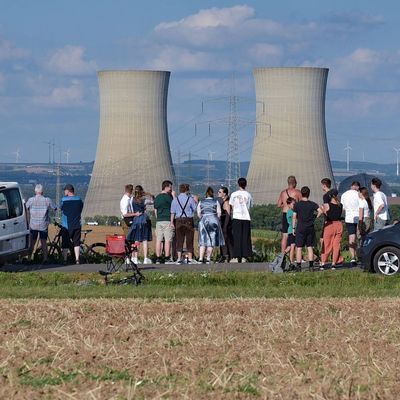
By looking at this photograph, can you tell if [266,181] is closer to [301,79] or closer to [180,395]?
[301,79]

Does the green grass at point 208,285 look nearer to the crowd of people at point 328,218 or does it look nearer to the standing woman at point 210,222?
the crowd of people at point 328,218

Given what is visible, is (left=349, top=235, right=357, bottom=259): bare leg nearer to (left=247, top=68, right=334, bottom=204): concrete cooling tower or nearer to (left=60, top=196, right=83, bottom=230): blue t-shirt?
(left=60, top=196, right=83, bottom=230): blue t-shirt

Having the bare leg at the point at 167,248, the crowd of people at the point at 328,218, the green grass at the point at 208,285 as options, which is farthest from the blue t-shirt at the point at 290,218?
the bare leg at the point at 167,248

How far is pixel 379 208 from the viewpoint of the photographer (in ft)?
65.3

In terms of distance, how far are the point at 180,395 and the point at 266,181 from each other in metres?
52.0

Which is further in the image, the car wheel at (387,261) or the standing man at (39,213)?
the standing man at (39,213)

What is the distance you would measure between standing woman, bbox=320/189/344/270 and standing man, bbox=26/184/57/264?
4416 millimetres

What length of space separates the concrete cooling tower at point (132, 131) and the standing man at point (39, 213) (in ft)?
109

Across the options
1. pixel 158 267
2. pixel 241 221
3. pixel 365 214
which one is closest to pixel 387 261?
pixel 365 214

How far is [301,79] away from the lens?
5322cm

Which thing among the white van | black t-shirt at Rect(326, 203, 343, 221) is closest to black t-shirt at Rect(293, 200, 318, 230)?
black t-shirt at Rect(326, 203, 343, 221)

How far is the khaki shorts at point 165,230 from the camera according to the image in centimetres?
2047

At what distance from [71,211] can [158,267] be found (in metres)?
1.75

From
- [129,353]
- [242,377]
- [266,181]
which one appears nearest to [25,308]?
[129,353]
